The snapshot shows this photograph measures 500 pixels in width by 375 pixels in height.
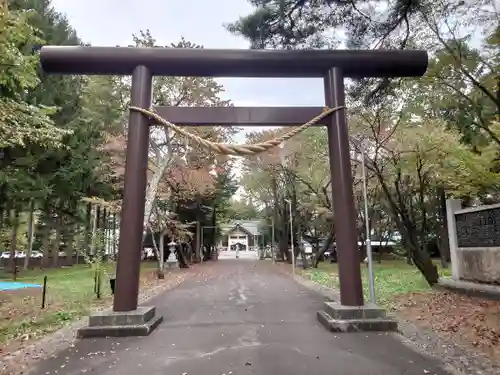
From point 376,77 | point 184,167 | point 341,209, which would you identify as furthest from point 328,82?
point 184,167

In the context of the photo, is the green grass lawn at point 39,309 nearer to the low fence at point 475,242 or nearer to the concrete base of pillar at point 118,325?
the concrete base of pillar at point 118,325

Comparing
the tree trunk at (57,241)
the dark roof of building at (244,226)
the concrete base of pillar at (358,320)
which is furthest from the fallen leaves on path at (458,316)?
the dark roof of building at (244,226)

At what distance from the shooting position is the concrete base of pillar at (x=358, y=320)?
19.9 feet

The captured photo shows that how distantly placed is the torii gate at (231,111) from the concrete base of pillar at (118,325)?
0.05 ft

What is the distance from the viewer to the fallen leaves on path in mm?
5793

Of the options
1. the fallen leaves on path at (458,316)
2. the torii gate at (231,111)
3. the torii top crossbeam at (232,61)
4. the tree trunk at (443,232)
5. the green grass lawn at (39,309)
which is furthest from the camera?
the tree trunk at (443,232)

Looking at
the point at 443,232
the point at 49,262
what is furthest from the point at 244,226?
the point at 443,232

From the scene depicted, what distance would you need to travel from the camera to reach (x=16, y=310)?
967 cm

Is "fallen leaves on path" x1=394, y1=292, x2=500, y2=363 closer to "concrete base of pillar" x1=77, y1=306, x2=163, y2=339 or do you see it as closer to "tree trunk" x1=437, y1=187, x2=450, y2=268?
"concrete base of pillar" x1=77, y1=306, x2=163, y2=339

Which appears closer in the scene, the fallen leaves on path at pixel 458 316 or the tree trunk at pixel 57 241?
the fallen leaves on path at pixel 458 316

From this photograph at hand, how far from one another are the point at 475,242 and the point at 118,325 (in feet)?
29.2

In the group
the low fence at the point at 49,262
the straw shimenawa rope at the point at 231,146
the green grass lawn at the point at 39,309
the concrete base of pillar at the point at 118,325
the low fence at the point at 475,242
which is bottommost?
the green grass lawn at the point at 39,309

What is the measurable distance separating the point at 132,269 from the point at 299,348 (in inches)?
118

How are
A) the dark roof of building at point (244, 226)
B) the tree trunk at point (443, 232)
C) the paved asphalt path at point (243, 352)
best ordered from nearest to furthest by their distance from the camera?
the paved asphalt path at point (243, 352), the tree trunk at point (443, 232), the dark roof of building at point (244, 226)
